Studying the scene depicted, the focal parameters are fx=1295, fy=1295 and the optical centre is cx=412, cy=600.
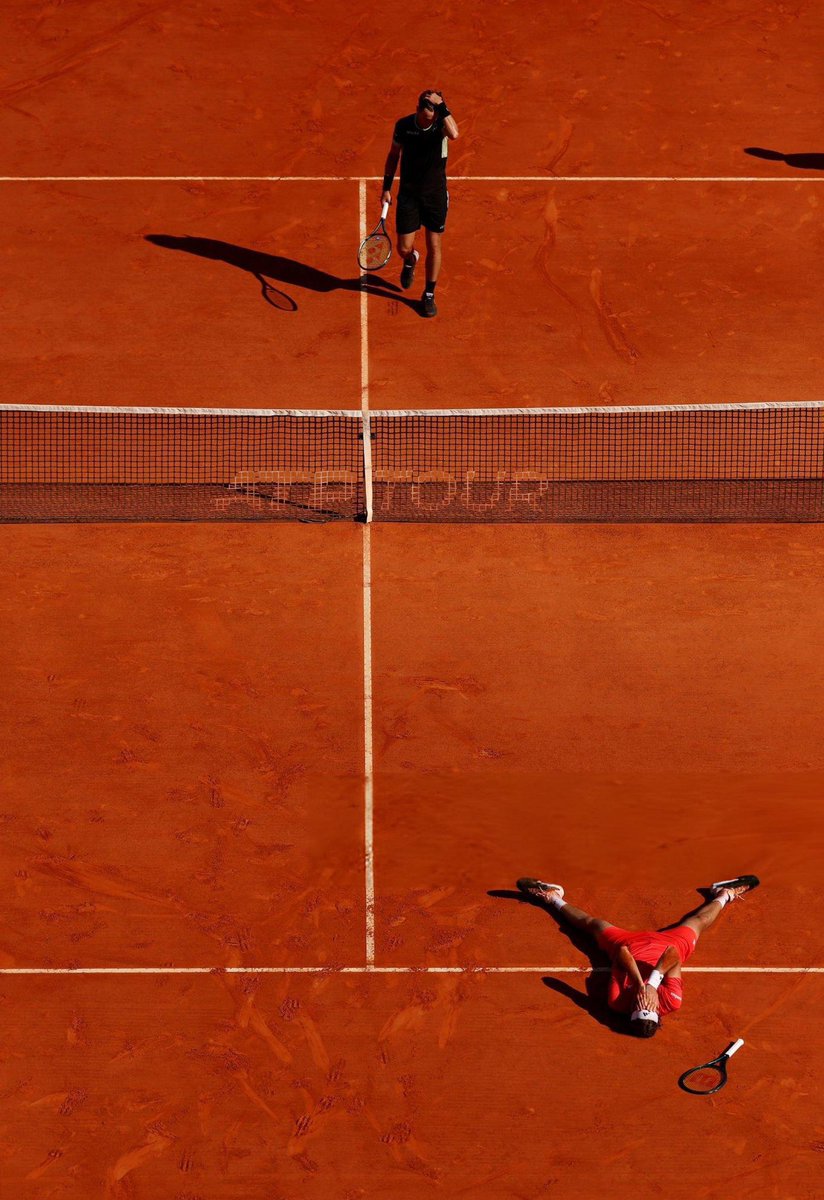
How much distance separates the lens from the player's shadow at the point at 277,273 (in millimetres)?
11906

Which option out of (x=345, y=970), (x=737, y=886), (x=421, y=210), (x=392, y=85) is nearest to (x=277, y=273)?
(x=421, y=210)

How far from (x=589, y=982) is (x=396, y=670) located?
8.71 feet

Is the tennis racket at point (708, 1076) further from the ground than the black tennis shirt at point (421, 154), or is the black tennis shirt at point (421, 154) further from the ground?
the black tennis shirt at point (421, 154)

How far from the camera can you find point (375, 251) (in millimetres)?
11602

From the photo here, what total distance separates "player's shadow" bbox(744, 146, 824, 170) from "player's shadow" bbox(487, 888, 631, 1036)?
8.47 m

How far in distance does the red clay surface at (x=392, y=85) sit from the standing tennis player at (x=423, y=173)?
2.18m

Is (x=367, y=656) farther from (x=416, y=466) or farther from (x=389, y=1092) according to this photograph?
(x=389, y=1092)

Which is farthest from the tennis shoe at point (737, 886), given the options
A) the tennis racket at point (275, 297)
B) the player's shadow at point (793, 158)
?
the player's shadow at point (793, 158)

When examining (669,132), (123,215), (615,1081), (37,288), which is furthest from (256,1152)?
(669,132)

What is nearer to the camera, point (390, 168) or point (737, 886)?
point (737, 886)

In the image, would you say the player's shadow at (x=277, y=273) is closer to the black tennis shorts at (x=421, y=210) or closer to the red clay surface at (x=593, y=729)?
the black tennis shorts at (x=421, y=210)

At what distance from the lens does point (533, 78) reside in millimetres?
14031

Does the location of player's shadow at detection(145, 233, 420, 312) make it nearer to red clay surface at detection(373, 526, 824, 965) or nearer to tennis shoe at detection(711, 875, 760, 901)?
red clay surface at detection(373, 526, 824, 965)

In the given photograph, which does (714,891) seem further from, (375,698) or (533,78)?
(533,78)
